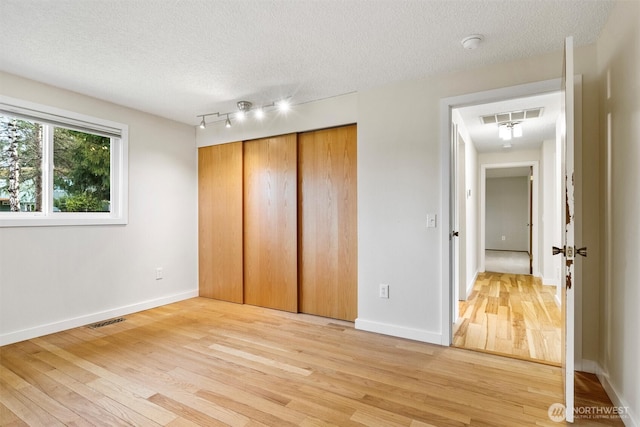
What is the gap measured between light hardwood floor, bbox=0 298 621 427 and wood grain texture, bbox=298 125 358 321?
0.45m

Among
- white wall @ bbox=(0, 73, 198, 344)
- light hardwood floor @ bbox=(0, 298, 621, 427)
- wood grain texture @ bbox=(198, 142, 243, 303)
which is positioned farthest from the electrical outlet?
white wall @ bbox=(0, 73, 198, 344)

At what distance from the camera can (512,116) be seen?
3.80m

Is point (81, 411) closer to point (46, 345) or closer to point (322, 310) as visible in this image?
point (46, 345)

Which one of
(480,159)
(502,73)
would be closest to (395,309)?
(502,73)

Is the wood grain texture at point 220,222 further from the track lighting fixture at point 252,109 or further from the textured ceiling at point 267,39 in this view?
the textured ceiling at point 267,39

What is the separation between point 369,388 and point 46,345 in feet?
9.04

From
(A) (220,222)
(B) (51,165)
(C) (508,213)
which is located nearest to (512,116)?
(A) (220,222)

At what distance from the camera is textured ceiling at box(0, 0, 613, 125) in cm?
185

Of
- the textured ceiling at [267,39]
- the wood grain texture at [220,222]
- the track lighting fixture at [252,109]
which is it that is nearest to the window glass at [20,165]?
the textured ceiling at [267,39]

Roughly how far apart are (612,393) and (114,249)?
14.3 ft

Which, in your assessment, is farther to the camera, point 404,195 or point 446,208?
point 404,195

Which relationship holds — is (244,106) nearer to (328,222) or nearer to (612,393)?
(328,222)

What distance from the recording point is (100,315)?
3340mm

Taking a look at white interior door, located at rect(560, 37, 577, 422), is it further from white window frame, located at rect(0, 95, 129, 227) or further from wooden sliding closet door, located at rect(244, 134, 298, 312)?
white window frame, located at rect(0, 95, 129, 227)
